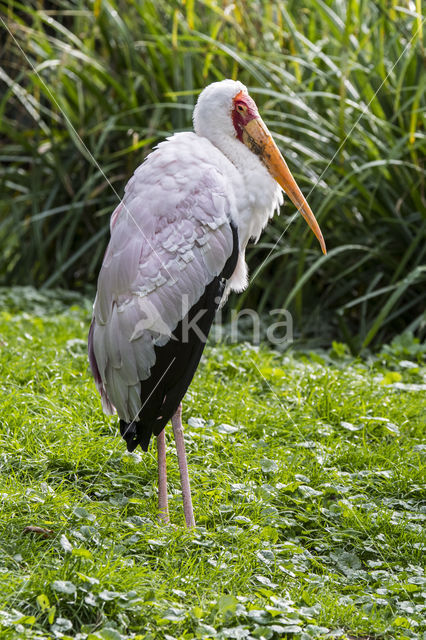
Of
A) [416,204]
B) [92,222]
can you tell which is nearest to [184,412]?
[416,204]

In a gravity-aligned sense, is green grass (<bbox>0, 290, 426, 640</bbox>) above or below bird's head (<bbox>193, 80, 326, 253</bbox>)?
below

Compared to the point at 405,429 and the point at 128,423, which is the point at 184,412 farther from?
the point at 405,429

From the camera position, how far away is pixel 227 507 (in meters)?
2.84

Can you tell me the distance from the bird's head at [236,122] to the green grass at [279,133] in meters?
1.24

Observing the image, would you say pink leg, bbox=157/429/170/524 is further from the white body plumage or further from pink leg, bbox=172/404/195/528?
the white body plumage

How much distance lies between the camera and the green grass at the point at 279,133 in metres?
4.83

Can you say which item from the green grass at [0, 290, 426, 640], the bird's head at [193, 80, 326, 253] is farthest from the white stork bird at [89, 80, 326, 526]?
the green grass at [0, 290, 426, 640]

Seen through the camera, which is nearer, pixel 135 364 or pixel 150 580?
pixel 150 580

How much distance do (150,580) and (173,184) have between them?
126cm

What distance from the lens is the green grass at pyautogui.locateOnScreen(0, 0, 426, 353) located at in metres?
4.83

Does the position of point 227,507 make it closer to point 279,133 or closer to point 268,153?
point 268,153

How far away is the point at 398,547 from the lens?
2.76 metres

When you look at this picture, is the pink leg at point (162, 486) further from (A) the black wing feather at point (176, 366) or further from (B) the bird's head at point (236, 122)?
(B) the bird's head at point (236, 122)

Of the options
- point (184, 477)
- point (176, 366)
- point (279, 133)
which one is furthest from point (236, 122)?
point (279, 133)
